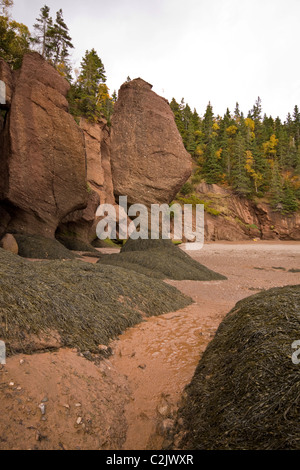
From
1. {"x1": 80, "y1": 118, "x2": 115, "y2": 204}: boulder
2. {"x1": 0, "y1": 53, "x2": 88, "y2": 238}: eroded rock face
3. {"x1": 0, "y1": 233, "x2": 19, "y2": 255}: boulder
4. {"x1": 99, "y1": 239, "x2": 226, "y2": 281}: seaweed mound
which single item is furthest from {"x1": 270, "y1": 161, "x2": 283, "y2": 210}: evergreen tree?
{"x1": 0, "y1": 233, "x2": 19, "y2": 255}: boulder

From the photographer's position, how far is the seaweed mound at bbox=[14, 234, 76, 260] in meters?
10.3

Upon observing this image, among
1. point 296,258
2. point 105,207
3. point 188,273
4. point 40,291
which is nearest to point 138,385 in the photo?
point 40,291

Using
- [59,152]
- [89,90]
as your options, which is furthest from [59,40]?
[59,152]

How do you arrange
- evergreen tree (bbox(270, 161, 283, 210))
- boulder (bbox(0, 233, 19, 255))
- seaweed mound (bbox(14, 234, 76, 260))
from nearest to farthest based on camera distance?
boulder (bbox(0, 233, 19, 255))
seaweed mound (bbox(14, 234, 76, 260))
evergreen tree (bbox(270, 161, 283, 210))

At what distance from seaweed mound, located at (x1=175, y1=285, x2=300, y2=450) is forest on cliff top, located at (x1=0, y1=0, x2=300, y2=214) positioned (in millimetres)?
19159

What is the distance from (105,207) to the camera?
968 inches

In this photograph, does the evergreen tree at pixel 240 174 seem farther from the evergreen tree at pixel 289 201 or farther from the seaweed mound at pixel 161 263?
the seaweed mound at pixel 161 263

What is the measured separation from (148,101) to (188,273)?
400 inches

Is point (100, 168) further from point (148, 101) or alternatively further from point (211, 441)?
point (211, 441)

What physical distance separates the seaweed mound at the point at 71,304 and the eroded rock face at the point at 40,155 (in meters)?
7.64

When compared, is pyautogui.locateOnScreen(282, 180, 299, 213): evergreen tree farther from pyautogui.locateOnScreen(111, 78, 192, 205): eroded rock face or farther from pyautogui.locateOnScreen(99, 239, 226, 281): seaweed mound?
pyautogui.locateOnScreen(99, 239, 226, 281): seaweed mound

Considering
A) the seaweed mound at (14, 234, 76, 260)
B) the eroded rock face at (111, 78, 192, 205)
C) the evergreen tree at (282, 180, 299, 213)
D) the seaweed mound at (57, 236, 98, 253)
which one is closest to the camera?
the seaweed mound at (14, 234, 76, 260)

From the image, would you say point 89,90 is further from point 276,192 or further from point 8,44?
point 276,192

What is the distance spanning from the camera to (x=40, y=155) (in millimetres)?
12727
